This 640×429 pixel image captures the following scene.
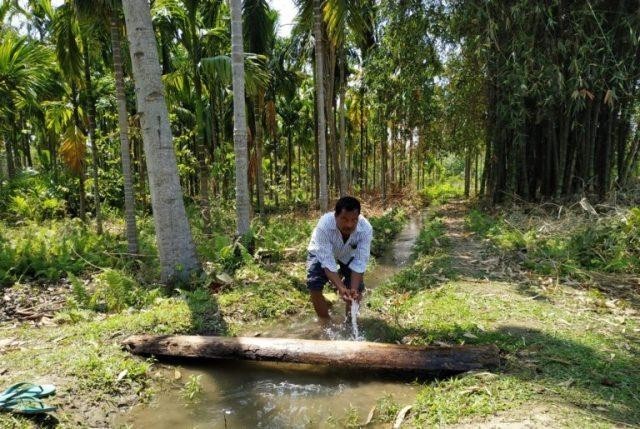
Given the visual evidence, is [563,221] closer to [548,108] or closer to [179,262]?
[548,108]

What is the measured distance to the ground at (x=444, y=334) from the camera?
10.6 ft

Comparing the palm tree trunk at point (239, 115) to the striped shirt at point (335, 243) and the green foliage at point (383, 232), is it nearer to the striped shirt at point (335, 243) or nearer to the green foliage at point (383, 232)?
the striped shirt at point (335, 243)

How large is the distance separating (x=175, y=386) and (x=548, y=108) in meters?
9.99

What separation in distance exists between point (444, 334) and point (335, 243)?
1.59m

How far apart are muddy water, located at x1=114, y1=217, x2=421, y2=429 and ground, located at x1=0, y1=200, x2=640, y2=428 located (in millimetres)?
189

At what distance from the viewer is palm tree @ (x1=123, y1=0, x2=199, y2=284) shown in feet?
19.1

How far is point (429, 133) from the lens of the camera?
17.4 meters

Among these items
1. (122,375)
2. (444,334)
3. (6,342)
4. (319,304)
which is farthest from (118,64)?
(444,334)

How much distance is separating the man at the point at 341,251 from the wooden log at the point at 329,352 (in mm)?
743

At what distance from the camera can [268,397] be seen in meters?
3.82

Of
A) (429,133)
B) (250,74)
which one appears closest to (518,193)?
(429,133)

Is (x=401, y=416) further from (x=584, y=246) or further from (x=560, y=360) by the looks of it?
(x=584, y=246)

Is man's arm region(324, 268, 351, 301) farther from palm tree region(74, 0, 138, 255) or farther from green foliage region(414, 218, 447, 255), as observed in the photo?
palm tree region(74, 0, 138, 255)

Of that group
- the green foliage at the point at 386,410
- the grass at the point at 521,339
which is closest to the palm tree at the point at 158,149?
the grass at the point at 521,339
